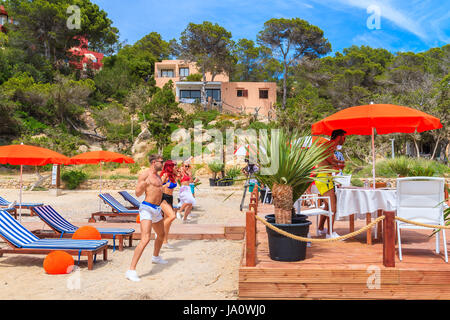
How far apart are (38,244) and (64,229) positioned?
165 centimetres

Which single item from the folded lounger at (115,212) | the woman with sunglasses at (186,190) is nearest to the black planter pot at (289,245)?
the woman with sunglasses at (186,190)

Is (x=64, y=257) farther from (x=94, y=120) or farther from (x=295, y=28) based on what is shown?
(x=295, y=28)

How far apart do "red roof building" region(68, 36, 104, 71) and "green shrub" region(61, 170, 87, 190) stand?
24.4 m

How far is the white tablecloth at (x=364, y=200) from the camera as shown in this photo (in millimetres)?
4988

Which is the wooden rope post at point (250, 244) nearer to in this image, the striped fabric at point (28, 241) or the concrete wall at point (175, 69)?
the striped fabric at point (28, 241)

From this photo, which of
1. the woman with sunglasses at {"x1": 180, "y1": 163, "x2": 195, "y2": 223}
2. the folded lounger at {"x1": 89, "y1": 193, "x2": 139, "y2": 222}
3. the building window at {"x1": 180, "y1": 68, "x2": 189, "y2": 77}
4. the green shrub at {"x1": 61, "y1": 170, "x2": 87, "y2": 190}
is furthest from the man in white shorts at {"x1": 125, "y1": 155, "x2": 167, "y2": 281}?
the building window at {"x1": 180, "y1": 68, "x2": 189, "y2": 77}

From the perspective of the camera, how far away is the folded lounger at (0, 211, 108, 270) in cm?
554

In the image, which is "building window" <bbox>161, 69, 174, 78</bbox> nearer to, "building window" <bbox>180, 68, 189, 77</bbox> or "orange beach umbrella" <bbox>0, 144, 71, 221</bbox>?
"building window" <bbox>180, 68, 189, 77</bbox>

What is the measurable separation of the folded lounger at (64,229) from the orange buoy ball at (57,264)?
5.05 feet

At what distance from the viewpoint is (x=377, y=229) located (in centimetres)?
584

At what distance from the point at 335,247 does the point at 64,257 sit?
3839 millimetres

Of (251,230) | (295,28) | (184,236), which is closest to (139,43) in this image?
(295,28)

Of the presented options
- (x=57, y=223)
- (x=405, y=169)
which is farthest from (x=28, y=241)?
(x=405, y=169)

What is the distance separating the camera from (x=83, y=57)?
139 feet
